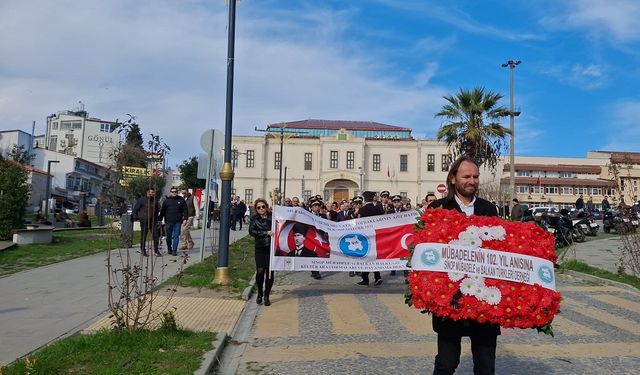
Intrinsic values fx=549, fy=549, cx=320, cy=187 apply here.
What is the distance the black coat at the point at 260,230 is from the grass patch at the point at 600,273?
6709mm

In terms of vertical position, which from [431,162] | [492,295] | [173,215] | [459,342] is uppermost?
[431,162]

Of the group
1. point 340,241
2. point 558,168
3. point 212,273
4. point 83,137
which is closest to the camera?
point 340,241

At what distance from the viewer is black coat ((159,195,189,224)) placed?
15555 mm

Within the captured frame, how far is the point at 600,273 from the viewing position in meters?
13.5

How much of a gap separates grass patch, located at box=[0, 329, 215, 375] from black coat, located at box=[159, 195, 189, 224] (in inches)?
365

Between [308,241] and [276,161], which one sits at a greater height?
[276,161]

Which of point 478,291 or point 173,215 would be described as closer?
point 478,291

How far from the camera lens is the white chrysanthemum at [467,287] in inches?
142

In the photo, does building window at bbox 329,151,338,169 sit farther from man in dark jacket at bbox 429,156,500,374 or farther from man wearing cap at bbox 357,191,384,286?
man in dark jacket at bbox 429,156,500,374

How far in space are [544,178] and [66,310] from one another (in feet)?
314

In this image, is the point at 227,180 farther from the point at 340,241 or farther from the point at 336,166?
the point at 336,166

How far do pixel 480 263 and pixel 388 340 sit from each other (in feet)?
11.9

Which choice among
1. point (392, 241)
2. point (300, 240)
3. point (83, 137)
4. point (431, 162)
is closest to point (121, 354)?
point (300, 240)

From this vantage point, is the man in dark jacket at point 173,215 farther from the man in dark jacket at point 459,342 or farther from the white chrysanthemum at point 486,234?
the white chrysanthemum at point 486,234
